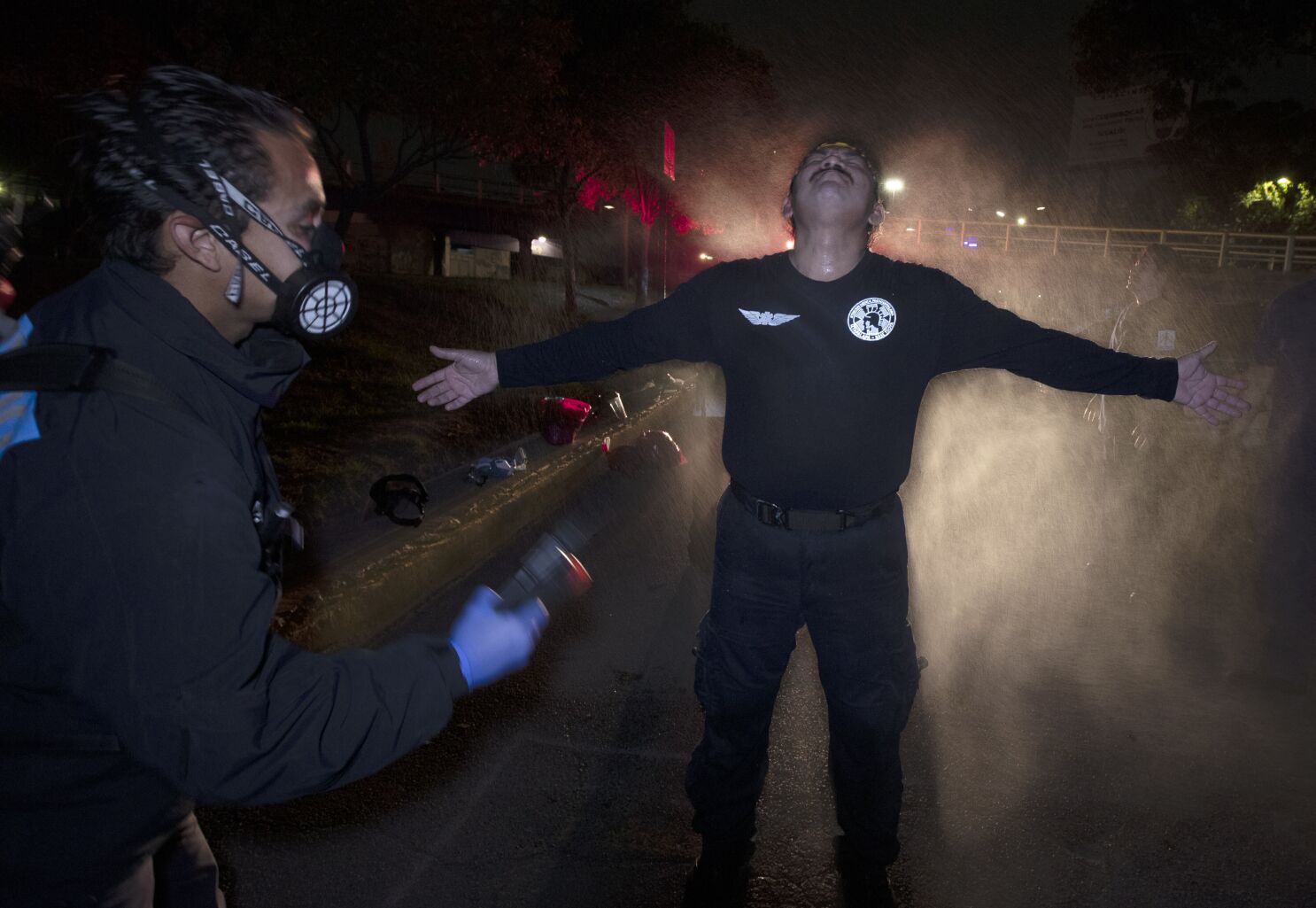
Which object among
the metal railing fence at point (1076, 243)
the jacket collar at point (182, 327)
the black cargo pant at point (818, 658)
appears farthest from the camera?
the metal railing fence at point (1076, 243)

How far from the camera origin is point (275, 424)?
866cm

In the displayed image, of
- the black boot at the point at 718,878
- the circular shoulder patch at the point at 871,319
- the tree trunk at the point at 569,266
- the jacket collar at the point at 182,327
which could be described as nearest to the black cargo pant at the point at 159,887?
the jacket collar at the point at 182,327

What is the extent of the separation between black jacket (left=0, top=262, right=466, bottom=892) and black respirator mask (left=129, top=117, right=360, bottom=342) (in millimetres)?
158

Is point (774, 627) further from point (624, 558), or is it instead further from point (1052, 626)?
point (624, 558)

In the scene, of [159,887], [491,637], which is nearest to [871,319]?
[491,637]

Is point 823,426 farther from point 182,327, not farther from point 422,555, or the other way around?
point 422,555

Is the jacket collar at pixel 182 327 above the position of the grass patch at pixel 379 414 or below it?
above

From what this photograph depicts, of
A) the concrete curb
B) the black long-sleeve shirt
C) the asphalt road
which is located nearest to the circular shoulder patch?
the black long-sleeve shirt

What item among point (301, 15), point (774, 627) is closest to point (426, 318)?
point (301, 15)

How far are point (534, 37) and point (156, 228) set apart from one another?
46.9 feet

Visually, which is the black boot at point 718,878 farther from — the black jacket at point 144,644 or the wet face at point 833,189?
the wet face at point 833,189

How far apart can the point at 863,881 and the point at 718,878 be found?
49 cm

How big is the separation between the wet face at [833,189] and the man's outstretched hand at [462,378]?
1.13m

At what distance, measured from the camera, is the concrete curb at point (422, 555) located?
13.7 feet
